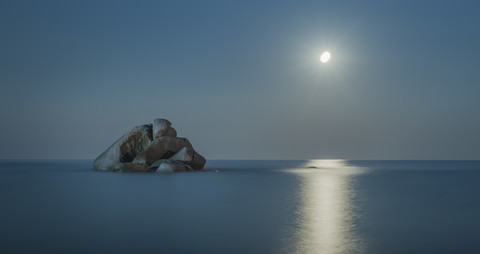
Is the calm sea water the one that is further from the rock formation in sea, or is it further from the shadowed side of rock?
the shadowed side of rock

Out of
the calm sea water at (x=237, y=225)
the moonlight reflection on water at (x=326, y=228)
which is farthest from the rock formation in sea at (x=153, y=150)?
the moonlight reflection on water at (x=326, y=228)

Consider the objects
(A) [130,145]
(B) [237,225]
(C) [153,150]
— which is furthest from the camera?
(A) [130,145]

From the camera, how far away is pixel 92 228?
12.3 meters

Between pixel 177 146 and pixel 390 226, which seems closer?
pixel 390 226

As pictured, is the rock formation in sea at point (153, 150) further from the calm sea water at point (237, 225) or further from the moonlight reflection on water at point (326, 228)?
the moonlight reflection on water at point (326, 228)

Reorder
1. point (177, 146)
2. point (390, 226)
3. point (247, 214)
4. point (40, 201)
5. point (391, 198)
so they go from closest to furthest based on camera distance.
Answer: point (390, 226), point (247, 214), point (40, 201), point (391, 198), point (177, 146)

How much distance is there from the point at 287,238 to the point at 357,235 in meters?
1.99

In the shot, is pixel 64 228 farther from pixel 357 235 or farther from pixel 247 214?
pixel 357 235

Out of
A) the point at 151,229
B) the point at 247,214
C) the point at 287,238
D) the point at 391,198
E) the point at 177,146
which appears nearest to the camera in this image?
the point at 287,238

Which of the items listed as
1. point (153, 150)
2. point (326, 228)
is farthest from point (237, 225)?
point (153, 150)

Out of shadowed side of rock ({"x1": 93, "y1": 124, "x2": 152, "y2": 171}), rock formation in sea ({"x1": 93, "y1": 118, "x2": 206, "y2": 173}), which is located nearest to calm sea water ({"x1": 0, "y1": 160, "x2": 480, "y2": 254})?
rock formation in sea ({"x1": 93, "y1": 118, "x2": 206, "y2": 173})

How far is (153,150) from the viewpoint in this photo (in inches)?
1780

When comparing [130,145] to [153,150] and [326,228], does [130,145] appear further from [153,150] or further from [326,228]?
[326,228]

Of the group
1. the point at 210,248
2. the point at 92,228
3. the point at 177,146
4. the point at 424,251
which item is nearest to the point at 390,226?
the point at 424,251
